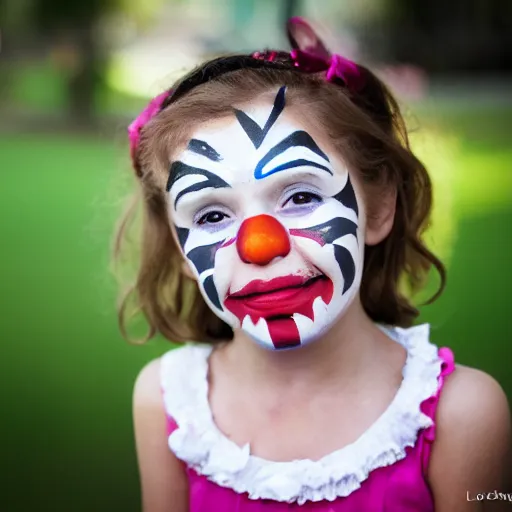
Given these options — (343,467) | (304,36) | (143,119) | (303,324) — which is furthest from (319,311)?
(304,36)

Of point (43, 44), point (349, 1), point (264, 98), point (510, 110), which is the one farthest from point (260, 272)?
point (349, 1)

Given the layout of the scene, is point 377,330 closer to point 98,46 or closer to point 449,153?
point 449,153

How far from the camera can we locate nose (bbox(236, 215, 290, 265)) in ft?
5.74

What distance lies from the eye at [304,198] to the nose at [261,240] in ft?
0.28

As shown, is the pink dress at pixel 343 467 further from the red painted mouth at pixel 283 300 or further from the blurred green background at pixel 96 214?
the blurred green background at pixel 96 214

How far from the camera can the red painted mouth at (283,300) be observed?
1777 millimetres

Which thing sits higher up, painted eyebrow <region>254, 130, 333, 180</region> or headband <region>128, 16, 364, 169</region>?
headband <region>128, 16, 364, 169</region>

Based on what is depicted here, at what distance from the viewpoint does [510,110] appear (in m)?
12.5

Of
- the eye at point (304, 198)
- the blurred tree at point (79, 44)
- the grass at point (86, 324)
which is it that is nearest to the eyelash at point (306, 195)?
the eye at point (304, 198)

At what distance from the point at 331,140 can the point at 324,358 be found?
22.1 inches

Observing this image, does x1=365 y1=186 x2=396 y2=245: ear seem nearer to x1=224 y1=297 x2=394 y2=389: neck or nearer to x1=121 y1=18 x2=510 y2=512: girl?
x1=121 y1=18 x2=510 y2=512: girl

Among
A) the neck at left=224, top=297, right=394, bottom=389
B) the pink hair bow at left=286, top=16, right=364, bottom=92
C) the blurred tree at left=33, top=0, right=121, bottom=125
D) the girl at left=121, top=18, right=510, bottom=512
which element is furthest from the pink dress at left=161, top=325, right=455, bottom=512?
the blurred tree at left=33, top=0, right=121, bottom=125

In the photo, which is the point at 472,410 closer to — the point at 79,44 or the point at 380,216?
the point at 380,216

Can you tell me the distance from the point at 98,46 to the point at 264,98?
11.7m
